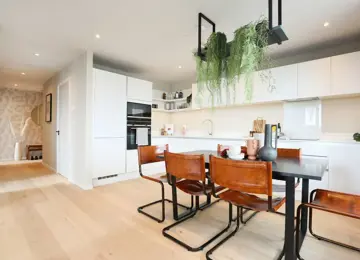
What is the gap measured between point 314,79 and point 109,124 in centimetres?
356

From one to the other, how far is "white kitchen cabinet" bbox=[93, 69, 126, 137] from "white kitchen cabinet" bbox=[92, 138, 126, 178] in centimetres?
14

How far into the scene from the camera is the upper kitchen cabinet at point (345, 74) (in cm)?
269

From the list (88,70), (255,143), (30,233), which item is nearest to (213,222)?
(255,143)

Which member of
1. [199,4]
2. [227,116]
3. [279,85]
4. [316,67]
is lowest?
[227,116]

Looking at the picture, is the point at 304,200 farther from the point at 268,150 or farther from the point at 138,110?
the point at 138,110

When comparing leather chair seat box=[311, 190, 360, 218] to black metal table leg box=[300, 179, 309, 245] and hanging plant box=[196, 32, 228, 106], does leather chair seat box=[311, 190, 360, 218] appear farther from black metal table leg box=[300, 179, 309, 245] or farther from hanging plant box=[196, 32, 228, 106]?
hanging plant box=[196, 32, 228, 106]

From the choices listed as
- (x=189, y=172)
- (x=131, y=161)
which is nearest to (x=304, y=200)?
(x=189, y=172)

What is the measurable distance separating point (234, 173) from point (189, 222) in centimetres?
112

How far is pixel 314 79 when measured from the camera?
299cm

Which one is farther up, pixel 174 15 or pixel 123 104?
pixel 174 15

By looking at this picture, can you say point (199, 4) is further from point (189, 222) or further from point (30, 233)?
point (30, 233)

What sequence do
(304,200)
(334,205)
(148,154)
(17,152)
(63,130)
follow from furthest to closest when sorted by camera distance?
(17,152) < (63,130) < (148,154) < (304,200) < (334,205)

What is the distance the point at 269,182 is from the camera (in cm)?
128

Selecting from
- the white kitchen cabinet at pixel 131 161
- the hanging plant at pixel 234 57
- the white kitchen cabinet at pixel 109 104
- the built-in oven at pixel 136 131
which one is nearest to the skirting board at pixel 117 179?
the white kitchen cabinet at pixel 131 161
